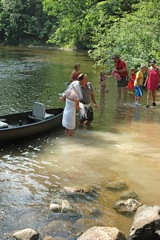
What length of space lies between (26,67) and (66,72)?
401 centimetres

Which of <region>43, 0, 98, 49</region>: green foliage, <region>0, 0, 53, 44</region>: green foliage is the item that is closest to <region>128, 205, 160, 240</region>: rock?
<region>43, 0, 98, 49</region>: green foliage

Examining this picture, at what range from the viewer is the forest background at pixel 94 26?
1806cm

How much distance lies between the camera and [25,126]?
9.02 metres

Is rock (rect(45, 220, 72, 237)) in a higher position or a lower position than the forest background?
lower

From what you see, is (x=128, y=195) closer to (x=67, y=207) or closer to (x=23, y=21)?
(x=67, y=207)

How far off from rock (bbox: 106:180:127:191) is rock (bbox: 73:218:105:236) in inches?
47.1

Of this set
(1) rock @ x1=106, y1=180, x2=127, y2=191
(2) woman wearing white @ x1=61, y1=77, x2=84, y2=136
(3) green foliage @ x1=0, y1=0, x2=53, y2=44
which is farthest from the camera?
(3) green foliage @ x1=0, y1=0, x2=53, y2=44

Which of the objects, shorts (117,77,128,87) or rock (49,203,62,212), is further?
shorts (117,77,128,87)

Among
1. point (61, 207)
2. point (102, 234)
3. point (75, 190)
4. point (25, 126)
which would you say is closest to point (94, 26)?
point (25, 126)

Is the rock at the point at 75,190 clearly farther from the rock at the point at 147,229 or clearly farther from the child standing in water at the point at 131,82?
the child standing in water at the point at 131,82

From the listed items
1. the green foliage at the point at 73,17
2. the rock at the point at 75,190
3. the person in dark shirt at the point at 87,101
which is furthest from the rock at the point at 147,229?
the green foliage at the point at 73,17

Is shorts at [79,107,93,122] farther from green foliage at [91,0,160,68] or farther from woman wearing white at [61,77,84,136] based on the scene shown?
green foliage at [91,0,160,68]

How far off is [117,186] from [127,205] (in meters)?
0.80

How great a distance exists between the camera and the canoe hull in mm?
8734
